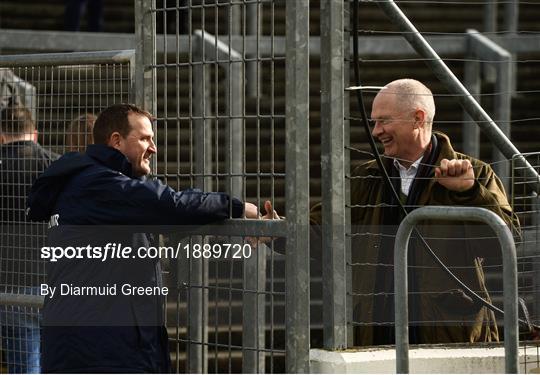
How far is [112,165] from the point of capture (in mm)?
6766

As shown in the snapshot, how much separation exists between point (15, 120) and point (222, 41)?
4076 mm

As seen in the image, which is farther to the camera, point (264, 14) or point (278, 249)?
point (264, 14)

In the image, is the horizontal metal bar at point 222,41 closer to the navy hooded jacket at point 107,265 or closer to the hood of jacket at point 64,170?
the hood of jacket at point 64,170

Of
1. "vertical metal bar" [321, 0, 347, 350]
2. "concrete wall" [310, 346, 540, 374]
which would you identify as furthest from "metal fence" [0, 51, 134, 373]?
A: "concrete wall" [310, 346, 540, 374]

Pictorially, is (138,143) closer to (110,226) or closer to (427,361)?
(110,226)

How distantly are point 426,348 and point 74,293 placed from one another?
1508mm

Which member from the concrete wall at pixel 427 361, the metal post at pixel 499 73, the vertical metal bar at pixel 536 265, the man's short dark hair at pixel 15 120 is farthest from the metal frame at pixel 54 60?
the metal post at pixel 499 73

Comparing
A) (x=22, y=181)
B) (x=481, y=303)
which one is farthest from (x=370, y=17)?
(x=481, y=303)

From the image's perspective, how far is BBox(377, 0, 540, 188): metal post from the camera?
7266mm

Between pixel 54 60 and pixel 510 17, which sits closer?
pixel 54 60

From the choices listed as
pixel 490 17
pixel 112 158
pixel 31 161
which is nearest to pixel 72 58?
pixel 31 161

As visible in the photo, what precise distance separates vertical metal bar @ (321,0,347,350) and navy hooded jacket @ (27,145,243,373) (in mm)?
418

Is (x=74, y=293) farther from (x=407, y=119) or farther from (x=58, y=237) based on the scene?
(x=407, y=119)

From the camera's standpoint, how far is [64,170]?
6793mm
